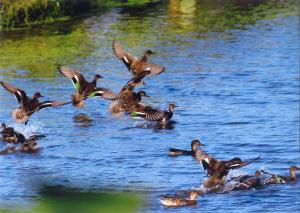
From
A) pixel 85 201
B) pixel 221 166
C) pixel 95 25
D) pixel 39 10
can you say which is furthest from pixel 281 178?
pixel 39 10

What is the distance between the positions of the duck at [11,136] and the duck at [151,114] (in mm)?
2847

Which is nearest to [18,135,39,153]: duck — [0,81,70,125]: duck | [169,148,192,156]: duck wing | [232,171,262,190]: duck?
[0,81,70,125]: duck

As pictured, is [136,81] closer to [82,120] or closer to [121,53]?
[121,53]

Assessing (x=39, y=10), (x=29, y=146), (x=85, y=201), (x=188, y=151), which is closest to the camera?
(x=85, y=201)

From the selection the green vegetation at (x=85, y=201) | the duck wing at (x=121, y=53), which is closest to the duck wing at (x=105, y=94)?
the duck wing at (x=121, y=53)

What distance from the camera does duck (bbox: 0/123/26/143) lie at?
1958 cm

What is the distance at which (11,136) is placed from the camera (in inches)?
771

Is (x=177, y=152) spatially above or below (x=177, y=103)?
below

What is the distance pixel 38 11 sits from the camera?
40.8 m

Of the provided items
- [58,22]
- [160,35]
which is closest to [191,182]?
[160,35]

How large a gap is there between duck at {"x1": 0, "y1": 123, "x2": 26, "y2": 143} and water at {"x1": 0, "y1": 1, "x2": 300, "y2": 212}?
22 cm

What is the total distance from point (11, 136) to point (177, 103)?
6283 mm

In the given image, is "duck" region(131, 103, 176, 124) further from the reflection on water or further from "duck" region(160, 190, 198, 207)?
"duck" region(160, 190, 198, 207)

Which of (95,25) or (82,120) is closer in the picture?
(82,120)
